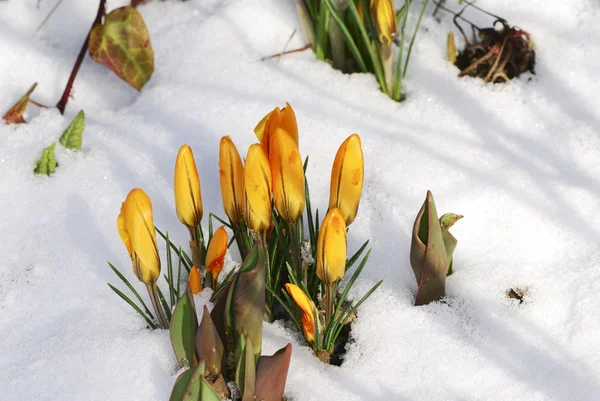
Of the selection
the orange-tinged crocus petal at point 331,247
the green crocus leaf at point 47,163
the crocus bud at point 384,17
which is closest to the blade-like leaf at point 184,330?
the orange-tinged crocus petal at point 331,247

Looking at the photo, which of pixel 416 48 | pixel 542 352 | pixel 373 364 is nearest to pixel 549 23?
pixel 416 48

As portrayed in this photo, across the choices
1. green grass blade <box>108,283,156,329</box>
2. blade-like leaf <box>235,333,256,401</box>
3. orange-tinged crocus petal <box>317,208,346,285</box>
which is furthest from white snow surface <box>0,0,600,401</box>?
orange-tinged crocus petal <box>317,208,346,285</box>

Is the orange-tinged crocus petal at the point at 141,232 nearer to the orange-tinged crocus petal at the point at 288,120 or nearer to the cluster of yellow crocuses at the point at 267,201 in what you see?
the cluster of yellow crocuses at the point at 267,201

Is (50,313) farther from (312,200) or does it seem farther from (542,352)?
(542,352)

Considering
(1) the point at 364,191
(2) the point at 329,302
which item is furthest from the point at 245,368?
(1) the point at 364,191

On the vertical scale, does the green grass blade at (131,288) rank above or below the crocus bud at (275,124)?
below

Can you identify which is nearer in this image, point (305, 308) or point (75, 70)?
point (305, 308)

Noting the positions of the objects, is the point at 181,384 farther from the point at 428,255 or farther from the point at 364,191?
the point at 364,191
